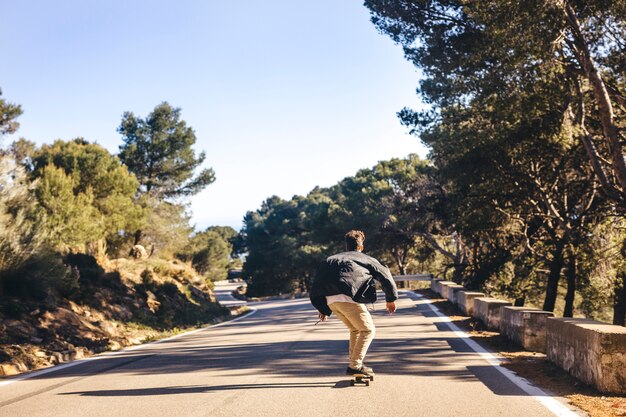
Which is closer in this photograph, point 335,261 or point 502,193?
point 335,261

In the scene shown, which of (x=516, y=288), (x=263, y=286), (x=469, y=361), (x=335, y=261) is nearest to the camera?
(x=335, y=261)

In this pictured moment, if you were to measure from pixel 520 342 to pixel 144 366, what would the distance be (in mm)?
6465

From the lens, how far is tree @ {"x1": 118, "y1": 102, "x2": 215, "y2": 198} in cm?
4497

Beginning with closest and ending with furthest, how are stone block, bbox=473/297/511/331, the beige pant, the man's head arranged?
1. the beige pant
2. the man's head
3. stone block, bbox=473/297/511/331

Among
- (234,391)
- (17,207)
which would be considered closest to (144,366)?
(234,391)

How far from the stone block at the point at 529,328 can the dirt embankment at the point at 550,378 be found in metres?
0.16

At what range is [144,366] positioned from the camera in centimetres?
952

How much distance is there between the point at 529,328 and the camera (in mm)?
10258

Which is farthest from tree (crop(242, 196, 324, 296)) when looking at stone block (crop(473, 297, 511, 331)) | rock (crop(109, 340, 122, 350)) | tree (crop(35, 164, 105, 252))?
rock (crop(109, 340, 122, 350))

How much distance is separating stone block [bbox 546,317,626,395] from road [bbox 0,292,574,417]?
0.74 metres

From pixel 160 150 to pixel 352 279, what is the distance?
40.6 metres

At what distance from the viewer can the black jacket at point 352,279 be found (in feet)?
23.0

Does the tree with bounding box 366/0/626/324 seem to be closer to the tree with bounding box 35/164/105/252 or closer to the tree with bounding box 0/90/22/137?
the tree with bounding box 35/164/105/252

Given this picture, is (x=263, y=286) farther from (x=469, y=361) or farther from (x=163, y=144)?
(x=469, y=361)
